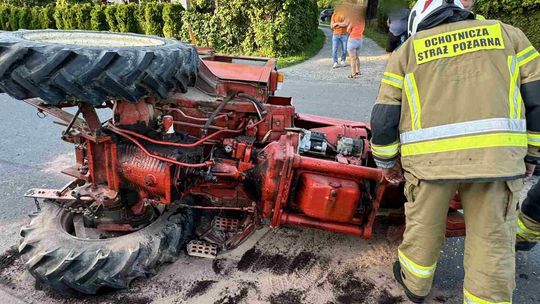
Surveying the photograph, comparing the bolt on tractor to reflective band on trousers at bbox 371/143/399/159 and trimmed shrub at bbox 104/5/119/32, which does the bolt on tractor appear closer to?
reflective band on trousers at bbox 371/143/399/159

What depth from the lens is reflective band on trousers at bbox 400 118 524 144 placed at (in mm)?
2013

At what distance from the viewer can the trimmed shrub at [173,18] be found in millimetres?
14375

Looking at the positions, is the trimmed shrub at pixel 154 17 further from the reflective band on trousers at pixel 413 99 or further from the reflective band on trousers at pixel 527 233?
the reflective band on trousers at pixel 527 233

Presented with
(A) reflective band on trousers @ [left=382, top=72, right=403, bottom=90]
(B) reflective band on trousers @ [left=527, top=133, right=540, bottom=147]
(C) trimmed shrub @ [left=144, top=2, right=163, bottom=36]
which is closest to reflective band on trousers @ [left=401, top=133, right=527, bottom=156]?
(B) reflective band on trousers @ [left=527, top=133, right=540, bottom=147]

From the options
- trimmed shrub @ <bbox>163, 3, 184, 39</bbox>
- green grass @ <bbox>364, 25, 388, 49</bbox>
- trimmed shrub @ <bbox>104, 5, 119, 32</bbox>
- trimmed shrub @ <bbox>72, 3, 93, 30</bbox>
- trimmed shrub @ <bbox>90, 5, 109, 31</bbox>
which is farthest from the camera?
trimmed shrub @ <bbox>72, 3, 93, 30</bbox>

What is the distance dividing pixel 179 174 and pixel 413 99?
1.52 meters

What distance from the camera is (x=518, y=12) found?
10.1 metres

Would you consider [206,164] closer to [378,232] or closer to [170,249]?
[170,249]

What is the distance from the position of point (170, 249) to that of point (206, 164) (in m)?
0.66

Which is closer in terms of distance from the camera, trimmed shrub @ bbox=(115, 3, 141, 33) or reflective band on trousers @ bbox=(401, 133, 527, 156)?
reflective band on trousers @ bbox=(401, 133, 527, 156)

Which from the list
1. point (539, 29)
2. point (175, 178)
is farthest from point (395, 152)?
point (539, 29)

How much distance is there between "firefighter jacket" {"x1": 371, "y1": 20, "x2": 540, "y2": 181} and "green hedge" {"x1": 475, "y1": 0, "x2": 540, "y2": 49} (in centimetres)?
942

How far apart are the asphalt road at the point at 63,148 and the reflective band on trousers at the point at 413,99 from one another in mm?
1266

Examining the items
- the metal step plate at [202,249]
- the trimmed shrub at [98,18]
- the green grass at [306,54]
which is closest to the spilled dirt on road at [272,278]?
the metal step plate at [202,249]
